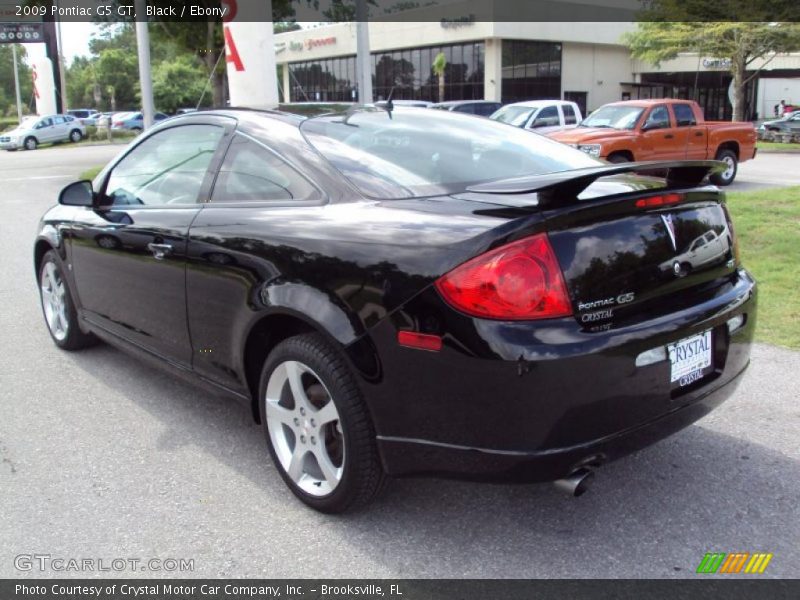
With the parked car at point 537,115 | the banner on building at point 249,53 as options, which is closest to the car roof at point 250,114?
the banner on building at point 249,53

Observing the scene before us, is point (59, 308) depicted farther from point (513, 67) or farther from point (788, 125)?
point (513, 67)

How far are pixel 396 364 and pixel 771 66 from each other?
194ft

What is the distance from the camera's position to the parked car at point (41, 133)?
38.4 metres

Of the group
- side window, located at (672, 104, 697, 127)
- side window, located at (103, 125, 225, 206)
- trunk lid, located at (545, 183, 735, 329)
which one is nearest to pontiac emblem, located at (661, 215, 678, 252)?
trunk lid, located at (545, 183, 735, 329)

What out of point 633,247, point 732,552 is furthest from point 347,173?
point 732,552

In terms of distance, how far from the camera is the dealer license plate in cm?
273

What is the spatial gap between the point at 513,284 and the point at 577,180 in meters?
0.45

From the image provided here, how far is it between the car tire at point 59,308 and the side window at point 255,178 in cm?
202

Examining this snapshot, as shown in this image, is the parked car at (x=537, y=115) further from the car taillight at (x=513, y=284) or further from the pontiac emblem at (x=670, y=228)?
the car taillight at (x=513, y=284)

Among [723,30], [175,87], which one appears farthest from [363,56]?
[175,87]

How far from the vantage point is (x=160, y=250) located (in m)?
3.77

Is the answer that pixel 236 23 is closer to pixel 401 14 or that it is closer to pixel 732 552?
pixel 732 552

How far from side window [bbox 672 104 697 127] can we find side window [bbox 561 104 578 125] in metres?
4.17

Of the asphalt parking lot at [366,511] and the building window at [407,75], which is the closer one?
the asphalt parking lot at [366,511]
